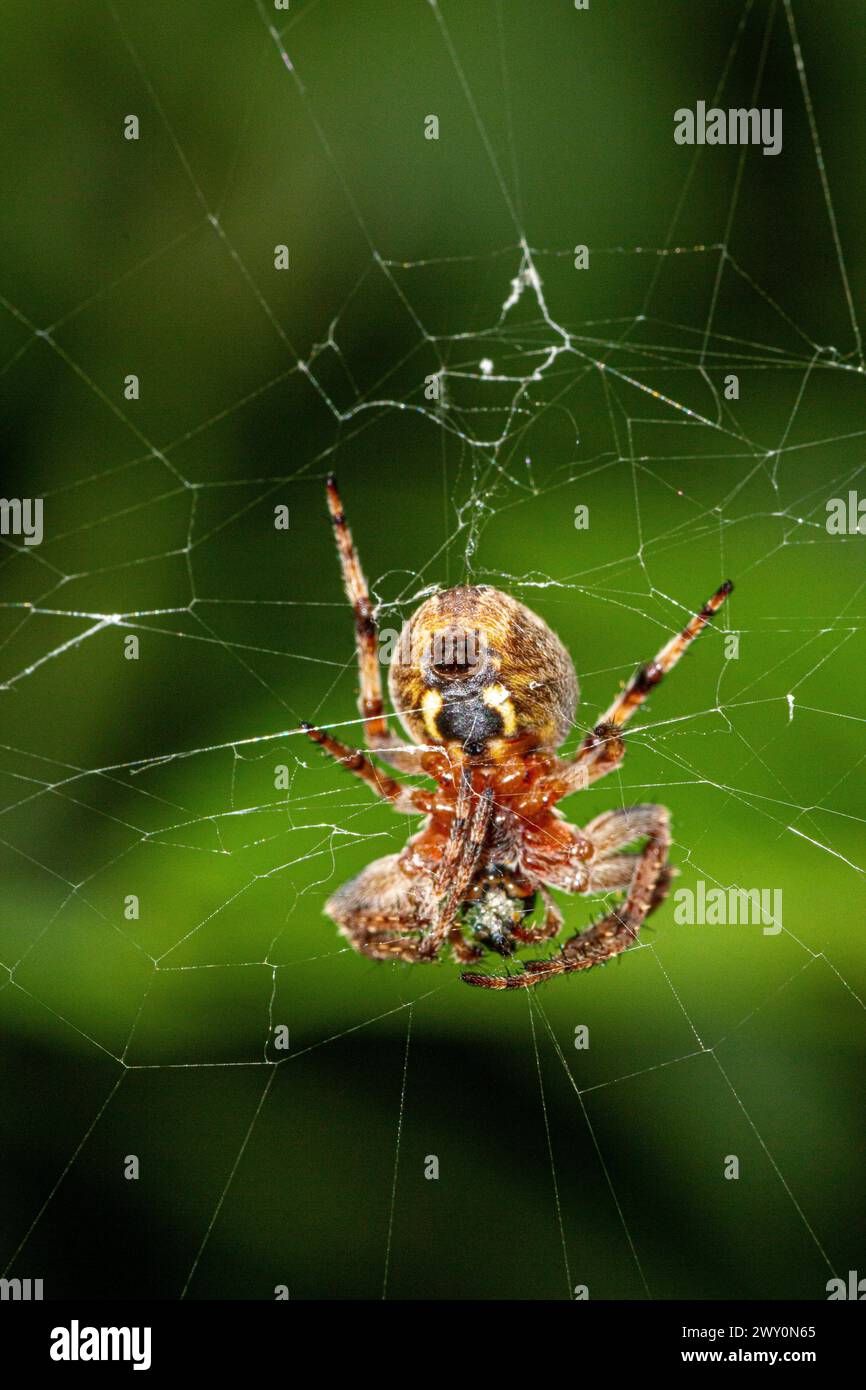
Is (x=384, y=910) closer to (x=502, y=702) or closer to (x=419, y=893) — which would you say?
(x=419, y=893)

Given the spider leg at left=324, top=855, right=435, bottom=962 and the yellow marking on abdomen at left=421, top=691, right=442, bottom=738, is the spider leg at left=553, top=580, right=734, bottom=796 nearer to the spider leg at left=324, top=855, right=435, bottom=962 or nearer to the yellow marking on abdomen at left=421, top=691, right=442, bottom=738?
the yellow marking on abdomen at left=421, top=691, right=442, bottom=738

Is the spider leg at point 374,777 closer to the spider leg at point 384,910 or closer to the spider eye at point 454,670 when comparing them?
the spider leg at point 384,910

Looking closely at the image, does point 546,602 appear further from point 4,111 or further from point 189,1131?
point 4,111

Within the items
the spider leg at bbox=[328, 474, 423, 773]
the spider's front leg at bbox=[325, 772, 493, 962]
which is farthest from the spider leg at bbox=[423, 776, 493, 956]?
the spider leg at bbox=[328, 474, 423, 773]

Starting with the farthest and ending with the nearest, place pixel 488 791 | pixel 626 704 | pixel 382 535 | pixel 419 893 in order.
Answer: pixel 382 535 → pixel 419 893 → pixel 626 704 → pixel 488 791

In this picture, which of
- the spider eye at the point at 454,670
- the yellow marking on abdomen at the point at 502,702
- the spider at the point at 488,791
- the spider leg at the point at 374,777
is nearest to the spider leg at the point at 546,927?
the spider at the point at 488,791

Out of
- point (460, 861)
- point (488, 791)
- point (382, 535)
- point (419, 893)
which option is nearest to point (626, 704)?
point (488, 791)

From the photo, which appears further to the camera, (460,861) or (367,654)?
(367,654)
